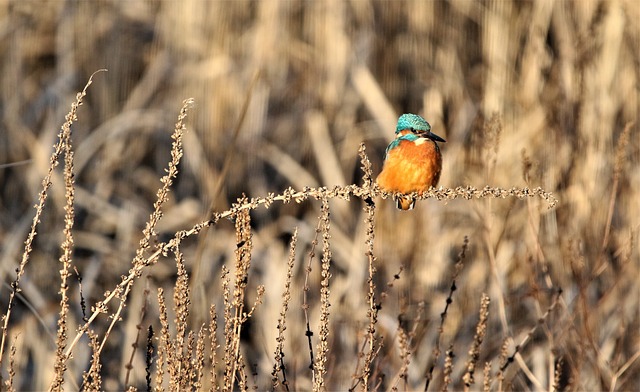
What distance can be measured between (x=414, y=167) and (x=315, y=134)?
211cm

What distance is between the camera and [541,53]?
5.09 metres

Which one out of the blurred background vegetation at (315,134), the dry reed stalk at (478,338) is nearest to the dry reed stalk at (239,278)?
the dry reed stalk at (478,338)

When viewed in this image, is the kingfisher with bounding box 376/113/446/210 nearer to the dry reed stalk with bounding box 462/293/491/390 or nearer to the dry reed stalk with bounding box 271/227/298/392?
the dry reed stalk with bounding box 462/293/491/390

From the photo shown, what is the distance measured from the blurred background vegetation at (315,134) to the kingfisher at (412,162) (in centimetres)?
127

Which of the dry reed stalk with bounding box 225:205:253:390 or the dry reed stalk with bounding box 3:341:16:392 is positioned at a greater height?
the dry reed stalk with bounding box 225:205:253:390

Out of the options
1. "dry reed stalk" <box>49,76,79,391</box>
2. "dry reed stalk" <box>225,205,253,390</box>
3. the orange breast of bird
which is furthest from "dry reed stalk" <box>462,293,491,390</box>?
the orange breast of bird

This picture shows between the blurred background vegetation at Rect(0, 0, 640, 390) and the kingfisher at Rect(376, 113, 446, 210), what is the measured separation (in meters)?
1.27

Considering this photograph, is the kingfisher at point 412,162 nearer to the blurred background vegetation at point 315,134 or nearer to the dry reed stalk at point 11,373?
the blurred background vegetation at point 315,134

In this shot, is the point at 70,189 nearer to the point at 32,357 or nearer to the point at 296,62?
the point at 32,357

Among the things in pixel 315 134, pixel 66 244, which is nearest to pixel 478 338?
pixel 66 244

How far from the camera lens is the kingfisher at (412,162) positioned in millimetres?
3383

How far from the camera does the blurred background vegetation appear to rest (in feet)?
15.7

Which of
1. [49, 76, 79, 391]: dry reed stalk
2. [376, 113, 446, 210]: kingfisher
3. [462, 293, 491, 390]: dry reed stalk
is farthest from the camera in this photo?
[376, 113, 446, 210]: kingfisher

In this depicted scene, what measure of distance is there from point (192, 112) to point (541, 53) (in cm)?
203
